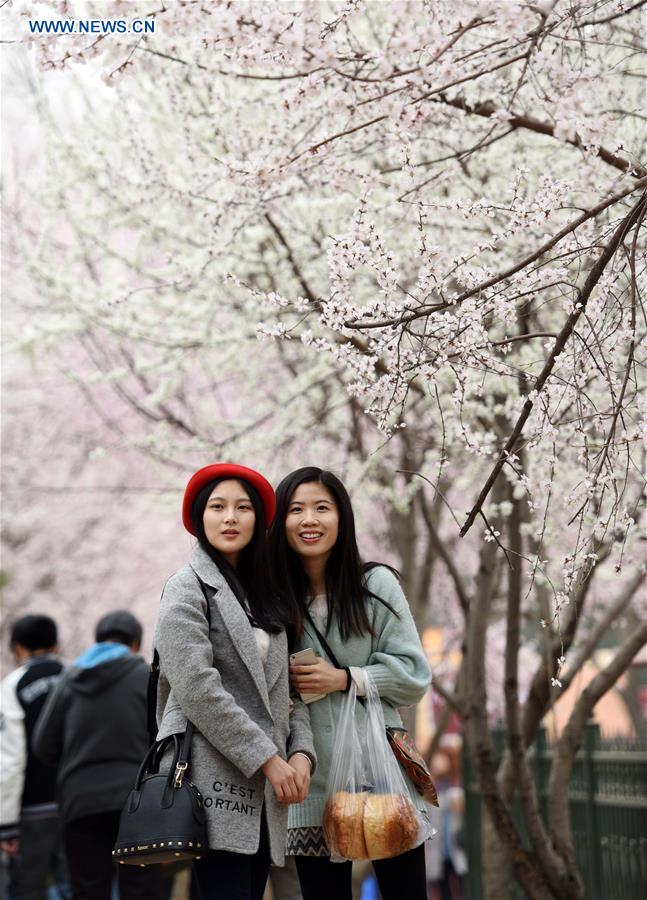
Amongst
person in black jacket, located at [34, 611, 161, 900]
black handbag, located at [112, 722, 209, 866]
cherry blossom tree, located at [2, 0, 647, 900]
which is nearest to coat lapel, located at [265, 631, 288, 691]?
black handbag, located at [112, 722, 209, 866]

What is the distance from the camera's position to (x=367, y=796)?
3.60 meters

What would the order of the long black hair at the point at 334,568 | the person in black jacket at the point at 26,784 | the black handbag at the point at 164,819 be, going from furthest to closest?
the person in black jacket at the point at 26,784 < the long black hair at the point at 334,568 < the black handbag at the point at 164,819

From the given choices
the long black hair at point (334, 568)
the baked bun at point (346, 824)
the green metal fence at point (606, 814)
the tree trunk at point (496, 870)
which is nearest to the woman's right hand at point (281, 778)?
the baked bun at point (346, 824)

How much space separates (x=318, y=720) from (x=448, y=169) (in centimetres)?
206

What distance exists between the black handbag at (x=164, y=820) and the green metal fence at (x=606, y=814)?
4976 mm

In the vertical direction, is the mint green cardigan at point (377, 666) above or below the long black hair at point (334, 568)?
below

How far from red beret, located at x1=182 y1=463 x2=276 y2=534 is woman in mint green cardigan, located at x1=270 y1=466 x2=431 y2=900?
0.51ft

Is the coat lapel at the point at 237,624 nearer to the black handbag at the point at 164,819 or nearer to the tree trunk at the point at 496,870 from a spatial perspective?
the black handbag at the point at 164,819

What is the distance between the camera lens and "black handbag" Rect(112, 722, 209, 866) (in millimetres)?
3166

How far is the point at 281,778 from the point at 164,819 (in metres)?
0.35

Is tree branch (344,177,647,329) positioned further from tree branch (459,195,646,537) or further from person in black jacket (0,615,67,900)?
person in black jacket (0,615,67,900)

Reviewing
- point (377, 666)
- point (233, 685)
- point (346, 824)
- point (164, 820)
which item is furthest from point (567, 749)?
point (164, 820)

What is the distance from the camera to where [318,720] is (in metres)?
Answer: 3.78

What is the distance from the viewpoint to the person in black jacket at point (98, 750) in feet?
19.2
